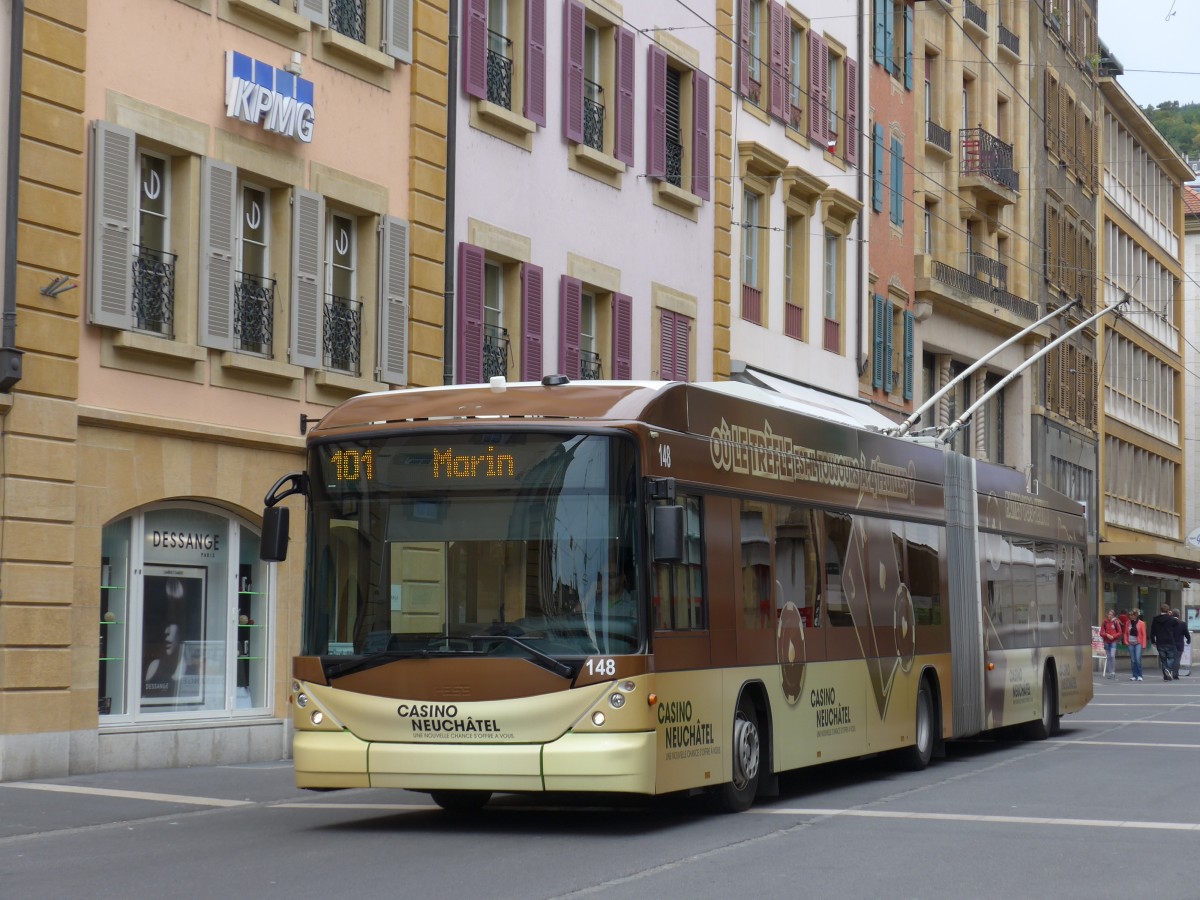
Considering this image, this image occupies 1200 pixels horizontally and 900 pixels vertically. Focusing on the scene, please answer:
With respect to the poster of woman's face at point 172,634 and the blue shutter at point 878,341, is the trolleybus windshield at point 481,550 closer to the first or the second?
the poster of woman's face at point 172,634

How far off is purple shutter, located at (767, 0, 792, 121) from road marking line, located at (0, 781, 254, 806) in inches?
802

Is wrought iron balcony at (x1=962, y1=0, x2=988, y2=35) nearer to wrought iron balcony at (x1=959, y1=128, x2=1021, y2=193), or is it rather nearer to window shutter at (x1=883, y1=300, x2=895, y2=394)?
wrought iron balcony at (x1=959, y1=128, x2=1021, y2=193)

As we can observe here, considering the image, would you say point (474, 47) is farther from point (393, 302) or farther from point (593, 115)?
point (393, 302)

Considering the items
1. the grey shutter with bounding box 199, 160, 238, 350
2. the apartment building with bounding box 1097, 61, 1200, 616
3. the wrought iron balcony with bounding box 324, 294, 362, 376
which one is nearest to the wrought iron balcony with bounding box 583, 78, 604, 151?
the wrought iron balcony with bounding box 324, 294, 362, 376

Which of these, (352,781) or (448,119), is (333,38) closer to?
(448,119)

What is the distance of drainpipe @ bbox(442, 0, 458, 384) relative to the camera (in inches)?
966

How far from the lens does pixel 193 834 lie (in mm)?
13711

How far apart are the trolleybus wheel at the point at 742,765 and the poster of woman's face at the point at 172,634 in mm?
7057

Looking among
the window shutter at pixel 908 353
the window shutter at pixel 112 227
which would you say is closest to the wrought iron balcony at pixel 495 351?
the window shutter at pixel 112 227

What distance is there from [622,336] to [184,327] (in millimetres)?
9895

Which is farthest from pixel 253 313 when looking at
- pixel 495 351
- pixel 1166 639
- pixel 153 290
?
pixel 1166 639

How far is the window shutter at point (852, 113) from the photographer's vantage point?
38.2 metres

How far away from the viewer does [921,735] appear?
19.5 metres

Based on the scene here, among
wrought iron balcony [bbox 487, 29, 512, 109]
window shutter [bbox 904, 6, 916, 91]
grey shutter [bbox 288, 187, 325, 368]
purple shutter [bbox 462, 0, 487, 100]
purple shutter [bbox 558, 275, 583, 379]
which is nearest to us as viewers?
grey shutter [bbox 288, 187, 325, 368]
